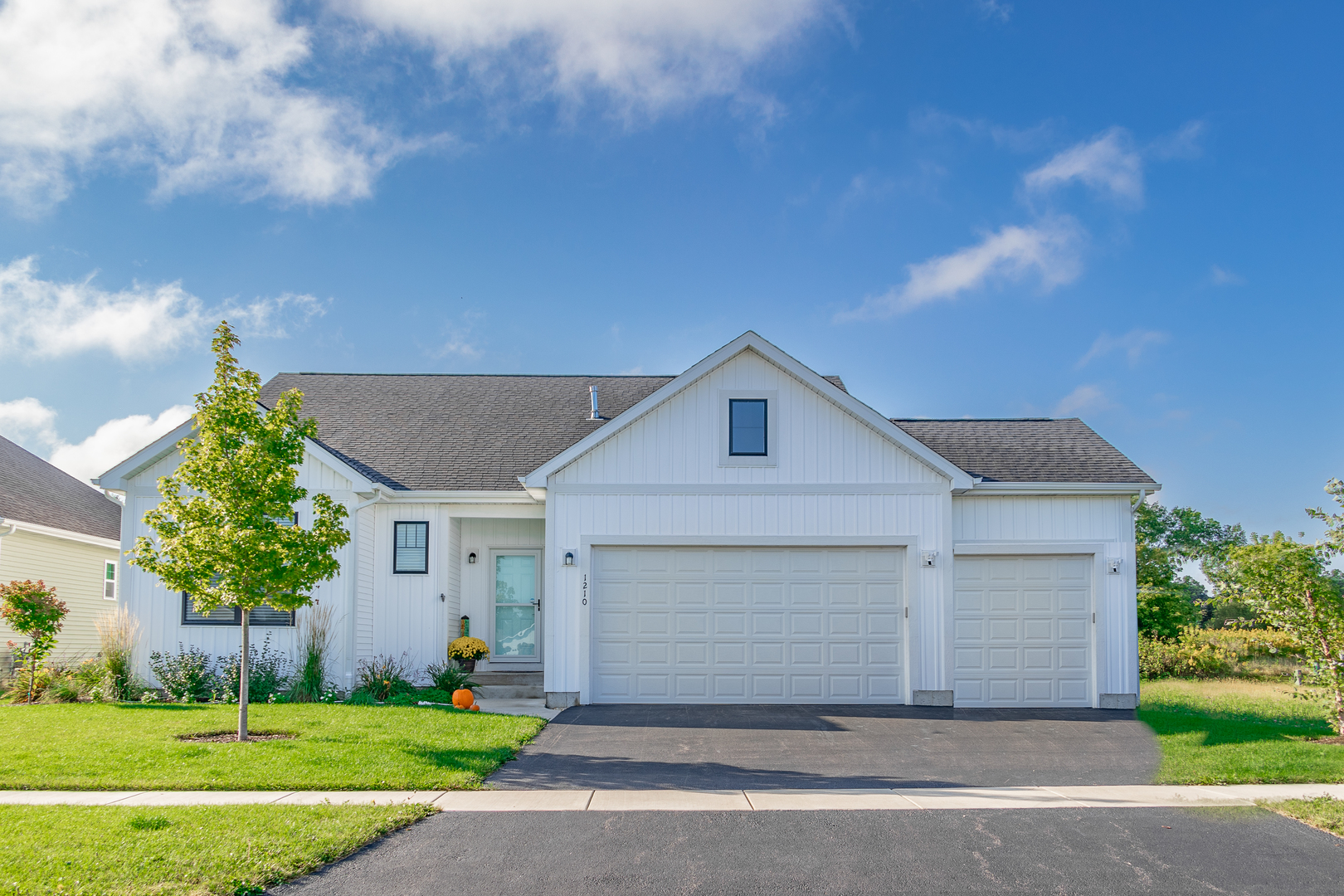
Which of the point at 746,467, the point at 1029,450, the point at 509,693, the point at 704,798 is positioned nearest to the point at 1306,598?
the point at 1029,450

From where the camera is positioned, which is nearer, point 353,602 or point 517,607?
point 353,602

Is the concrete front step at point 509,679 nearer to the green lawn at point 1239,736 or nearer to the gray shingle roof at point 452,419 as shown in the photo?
the gray shingle roof at point 452,419

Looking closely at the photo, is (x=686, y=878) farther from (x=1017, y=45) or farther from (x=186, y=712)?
(x=1017, y=45)

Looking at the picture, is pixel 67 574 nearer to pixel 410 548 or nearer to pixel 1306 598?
pixel 410 548

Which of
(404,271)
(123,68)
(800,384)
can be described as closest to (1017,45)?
(800,384)

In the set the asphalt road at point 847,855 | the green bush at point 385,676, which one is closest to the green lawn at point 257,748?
the green bush at point 385,676

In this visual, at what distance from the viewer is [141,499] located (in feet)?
49.3

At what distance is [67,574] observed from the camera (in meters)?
21.1

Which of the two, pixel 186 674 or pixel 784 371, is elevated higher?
pixel 784 371

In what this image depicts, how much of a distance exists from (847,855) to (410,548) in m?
11.1

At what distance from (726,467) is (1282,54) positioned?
1092 centimetres

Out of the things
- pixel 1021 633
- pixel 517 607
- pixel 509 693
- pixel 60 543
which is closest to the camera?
pixel 1021 633

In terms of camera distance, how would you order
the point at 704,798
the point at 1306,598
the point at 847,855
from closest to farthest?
the point at 847,855 → the point at 704,798 → the point at 1306,598

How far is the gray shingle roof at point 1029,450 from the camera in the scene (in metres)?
14.7
